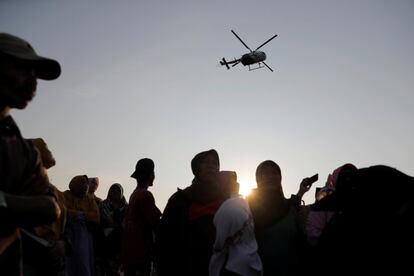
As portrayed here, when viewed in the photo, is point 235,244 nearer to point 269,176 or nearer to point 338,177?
point 269,176

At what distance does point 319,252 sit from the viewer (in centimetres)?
323

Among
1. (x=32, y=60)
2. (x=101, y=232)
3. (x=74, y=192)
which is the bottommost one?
(x=101, y=232)

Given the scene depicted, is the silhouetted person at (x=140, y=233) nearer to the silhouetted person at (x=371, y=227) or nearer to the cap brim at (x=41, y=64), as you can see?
the silhouetted person at (x=371, y=227)

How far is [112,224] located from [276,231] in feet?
14.7

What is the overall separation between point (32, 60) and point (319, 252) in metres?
2.37

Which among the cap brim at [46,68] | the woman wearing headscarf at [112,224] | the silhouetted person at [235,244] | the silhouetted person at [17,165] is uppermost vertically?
the cap brim at [46,68]

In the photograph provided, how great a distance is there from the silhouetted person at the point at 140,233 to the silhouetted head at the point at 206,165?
920 millimetres

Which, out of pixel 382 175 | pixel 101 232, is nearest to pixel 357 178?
pixel 382 175

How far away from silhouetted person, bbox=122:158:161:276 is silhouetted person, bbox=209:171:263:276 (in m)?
1.54

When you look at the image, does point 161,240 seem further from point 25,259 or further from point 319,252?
point 25,259

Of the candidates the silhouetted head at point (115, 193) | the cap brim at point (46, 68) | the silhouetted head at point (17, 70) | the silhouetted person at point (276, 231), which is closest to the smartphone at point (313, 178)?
the silhouetted person at point (276, 231)

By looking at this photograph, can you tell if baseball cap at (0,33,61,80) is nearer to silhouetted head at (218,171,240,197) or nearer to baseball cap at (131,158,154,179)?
silhouetted head at (218,171,240,197)

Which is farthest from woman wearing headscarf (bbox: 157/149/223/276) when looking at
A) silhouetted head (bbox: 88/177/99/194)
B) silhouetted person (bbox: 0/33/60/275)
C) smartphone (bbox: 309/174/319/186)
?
silhouetted head (bbox: 88/177/99/194)

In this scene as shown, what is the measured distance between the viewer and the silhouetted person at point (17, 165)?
1.71 meters
